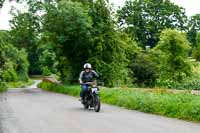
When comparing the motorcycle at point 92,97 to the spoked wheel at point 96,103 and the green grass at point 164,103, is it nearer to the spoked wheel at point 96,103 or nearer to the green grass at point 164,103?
the spoked wheel at point 96,103

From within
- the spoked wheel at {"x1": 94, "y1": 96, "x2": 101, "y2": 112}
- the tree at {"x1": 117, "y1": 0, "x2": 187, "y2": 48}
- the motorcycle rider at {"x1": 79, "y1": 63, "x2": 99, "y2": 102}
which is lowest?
the spoked wheel at {"x1": 94, "y1": 96, "x2": 101, "y2": 112}

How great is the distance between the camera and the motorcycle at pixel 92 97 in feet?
59.8

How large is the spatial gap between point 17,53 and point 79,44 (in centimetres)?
5121

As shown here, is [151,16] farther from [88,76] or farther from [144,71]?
[88,76]

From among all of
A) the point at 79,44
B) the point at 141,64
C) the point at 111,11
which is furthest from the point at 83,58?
the point at 141,64

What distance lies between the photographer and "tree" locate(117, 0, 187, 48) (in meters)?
89.0

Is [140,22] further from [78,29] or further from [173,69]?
[78,29]

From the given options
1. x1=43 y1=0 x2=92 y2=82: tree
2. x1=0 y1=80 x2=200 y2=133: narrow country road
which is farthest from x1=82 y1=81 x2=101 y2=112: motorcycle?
x1=43 y1=0 x2=92 y2=82: tree

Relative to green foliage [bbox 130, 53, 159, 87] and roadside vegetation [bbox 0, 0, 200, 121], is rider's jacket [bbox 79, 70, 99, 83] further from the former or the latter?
green foliage [bbox 130, 53, 159, 87]

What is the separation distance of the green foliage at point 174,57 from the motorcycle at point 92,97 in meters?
33.2

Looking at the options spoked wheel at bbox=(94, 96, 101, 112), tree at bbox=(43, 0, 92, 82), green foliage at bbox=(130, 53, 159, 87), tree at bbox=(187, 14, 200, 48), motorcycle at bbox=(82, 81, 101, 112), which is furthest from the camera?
tree at bbox=(187, 14, 200, 48)

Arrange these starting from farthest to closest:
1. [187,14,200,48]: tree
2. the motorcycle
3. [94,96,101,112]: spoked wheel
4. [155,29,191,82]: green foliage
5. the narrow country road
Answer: [187,14,200,48]: tree → [155,29,191,82]: green foliage → the motorcycle → [94,96,101,112]: spoked wheel → the narrow country road

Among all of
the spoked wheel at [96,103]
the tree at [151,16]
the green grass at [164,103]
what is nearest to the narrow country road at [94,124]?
the green grass at [164,103]

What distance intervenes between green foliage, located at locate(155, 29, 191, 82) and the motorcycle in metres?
33.2
